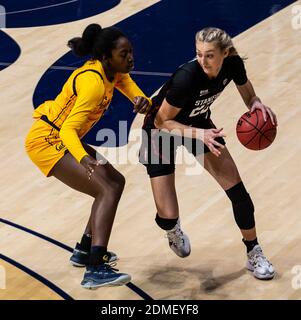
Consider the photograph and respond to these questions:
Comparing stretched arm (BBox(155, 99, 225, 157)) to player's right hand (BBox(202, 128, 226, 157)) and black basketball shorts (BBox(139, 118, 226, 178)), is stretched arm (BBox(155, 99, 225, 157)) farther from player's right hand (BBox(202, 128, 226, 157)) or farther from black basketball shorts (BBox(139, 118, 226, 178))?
black basketball shorts (BBox(139, 118, 226, 178))

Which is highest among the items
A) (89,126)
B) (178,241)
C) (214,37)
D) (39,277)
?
(214,37)

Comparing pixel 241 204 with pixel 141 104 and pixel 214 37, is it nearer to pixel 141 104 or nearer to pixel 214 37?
pixel 141 104

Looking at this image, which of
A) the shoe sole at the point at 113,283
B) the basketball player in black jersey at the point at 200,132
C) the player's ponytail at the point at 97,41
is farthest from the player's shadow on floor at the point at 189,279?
the player's ponytail at the point at 97,41

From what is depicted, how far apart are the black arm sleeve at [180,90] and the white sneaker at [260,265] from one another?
1.21 metres

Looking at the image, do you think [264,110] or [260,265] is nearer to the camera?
[264,110]

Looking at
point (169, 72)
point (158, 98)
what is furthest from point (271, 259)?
point (169, 72)

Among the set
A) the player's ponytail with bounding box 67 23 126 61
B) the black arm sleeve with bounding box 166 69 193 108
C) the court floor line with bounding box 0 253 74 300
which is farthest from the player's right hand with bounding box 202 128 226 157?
the court floor line with bounding box 0 253 74 300

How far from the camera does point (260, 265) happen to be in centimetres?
650

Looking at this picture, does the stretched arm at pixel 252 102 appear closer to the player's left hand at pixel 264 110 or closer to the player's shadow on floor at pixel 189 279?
the player's left hand at pixel 264 110

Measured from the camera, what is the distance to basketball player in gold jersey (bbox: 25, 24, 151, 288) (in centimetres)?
603

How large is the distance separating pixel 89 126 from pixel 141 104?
1.29 ft

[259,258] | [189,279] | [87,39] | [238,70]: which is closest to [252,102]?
[238,70]

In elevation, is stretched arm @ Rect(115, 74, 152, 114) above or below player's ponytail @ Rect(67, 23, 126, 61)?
below

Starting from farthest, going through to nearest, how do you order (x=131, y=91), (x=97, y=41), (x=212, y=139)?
1. (x=131, y=91)
2. (x=97, y=41)
3. (x=212, y=139)
